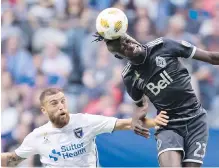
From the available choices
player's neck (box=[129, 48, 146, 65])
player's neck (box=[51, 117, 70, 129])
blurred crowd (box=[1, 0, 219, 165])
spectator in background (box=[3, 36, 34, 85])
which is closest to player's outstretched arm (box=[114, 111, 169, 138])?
player's neck (box=[129, 48, 146, 65])

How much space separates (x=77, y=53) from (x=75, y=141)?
3.75m

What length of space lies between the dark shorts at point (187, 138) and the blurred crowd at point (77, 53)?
2.92m

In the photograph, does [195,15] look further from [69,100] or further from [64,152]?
[64,152]

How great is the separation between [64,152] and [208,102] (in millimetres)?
3149

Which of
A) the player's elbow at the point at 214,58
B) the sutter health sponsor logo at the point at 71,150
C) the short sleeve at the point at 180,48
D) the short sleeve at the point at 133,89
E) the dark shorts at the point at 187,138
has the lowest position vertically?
the sutter health sponsor logo at the point at 71,150

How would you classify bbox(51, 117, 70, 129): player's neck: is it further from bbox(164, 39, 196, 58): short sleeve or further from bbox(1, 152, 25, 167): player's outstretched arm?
bbox(164, 39, 196, 58): short sleeve

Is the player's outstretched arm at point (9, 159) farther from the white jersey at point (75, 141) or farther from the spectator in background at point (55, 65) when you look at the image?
the spectator in background at point (55, 65)

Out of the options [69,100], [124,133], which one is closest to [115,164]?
[124,133]

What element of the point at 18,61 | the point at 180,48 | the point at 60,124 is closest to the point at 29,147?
the point at 60,124

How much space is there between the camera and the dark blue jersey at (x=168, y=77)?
22.1ft

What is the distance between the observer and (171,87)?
671cm

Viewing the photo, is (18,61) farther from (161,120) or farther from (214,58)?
(214,58)

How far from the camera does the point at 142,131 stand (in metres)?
6.74

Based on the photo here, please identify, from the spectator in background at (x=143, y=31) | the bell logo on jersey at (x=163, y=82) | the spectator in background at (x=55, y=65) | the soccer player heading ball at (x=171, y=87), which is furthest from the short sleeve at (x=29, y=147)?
the spectator in background at (x=143, y=31)
